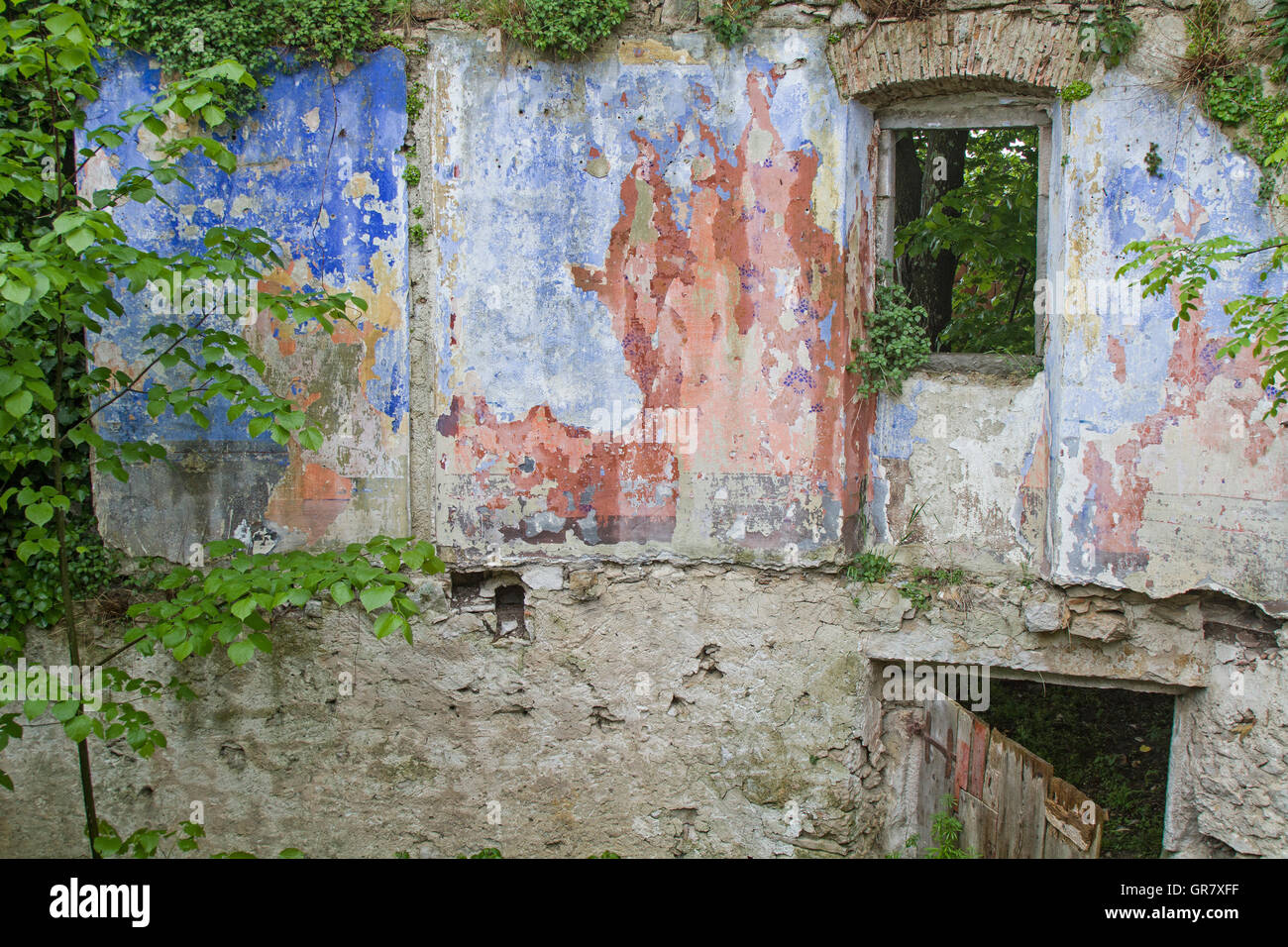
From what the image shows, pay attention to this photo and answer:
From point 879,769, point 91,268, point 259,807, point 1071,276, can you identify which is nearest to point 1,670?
point 259,807

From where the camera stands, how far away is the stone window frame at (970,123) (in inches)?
166

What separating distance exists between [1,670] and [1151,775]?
23.3 feet

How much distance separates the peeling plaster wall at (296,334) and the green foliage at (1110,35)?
3.05 m

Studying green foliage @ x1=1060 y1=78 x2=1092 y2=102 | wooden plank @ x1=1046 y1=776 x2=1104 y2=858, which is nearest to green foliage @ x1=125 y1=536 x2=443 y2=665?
wooden plank @ x1=1046 y1=776 x2=1104 y2=858

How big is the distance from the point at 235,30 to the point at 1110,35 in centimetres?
385

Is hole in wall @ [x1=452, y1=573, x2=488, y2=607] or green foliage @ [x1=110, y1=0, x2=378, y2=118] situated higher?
green foliage @ [x1=110, y1=0, x2=378, y2=118]

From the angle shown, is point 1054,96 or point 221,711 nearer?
point 1054,96

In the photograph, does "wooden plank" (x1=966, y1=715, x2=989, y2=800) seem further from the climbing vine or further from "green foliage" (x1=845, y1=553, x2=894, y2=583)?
the climbing vine

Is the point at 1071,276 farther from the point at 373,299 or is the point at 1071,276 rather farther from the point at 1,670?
the point at 1,670

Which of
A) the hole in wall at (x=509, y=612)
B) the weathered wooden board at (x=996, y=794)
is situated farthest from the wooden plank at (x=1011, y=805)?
the hole in wall at (x=509, y=612)

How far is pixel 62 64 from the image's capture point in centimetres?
293

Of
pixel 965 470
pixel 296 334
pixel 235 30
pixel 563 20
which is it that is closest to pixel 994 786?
pixel 965 470

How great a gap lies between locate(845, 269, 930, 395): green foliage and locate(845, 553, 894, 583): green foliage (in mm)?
781

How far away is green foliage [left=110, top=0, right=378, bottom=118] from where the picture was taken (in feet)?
13.9
